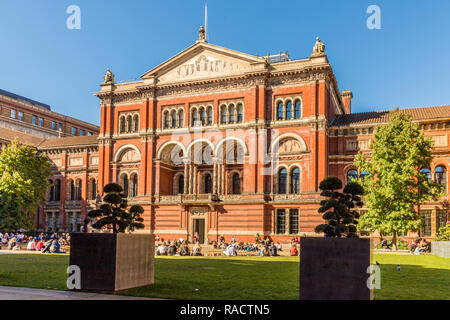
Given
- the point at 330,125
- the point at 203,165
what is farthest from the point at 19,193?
the point at 330,125

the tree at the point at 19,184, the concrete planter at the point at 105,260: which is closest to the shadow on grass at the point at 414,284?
the concrete planter at the point at 105,260

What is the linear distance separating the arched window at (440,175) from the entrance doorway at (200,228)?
24.5 meters

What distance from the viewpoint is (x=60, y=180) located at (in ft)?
213

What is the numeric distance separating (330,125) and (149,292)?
38.2 m

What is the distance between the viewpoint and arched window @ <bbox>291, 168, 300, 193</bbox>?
4959 centimetres

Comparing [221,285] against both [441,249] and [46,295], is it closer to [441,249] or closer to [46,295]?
[46,295]

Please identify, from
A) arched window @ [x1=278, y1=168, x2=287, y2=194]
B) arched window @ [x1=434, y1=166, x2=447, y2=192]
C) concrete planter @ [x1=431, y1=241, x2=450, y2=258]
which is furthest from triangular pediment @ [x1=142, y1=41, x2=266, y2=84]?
concrete planter @ [x1=431, y1=241, x2=450, y2=258]

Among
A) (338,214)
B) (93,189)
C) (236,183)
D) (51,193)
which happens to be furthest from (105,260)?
(51,193)

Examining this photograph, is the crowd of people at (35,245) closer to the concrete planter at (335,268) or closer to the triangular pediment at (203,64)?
the triangular pediment at (203,64)

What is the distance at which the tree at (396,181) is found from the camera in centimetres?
4144

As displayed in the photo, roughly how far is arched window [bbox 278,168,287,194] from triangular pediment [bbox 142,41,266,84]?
11.2 meters

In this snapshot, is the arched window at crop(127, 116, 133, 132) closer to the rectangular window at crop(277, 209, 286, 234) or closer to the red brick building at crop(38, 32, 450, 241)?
the red brick building at crop(38, 32, 450, 241)

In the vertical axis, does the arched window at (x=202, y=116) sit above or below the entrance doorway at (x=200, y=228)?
above

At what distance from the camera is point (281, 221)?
48875mm
